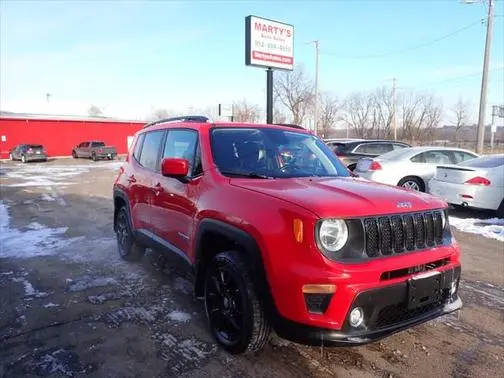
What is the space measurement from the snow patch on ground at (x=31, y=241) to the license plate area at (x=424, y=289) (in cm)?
540

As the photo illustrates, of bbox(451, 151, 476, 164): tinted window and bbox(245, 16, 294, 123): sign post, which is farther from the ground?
bbox(245, 16, 294, 123): sign post

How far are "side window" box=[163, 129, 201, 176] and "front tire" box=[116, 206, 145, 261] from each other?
1584mm

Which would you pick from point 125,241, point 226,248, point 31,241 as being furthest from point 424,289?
point 31,241

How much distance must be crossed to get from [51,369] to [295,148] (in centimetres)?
292

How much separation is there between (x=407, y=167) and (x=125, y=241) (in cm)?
743

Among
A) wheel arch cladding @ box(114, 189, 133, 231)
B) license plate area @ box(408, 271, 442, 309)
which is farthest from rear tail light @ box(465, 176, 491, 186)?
wheel arch cladding @ box(114, 189, 133, 231)

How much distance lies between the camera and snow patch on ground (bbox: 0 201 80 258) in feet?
21.7

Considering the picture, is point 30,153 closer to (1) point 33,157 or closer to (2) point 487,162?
(1) point 33,157

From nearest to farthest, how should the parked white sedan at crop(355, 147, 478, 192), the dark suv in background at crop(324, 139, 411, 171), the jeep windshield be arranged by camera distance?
the jeep windshield < the parked white sedan at crop(355, 147, 478, 192) < the dark suv in background at crop(324, 139, 411, 171)

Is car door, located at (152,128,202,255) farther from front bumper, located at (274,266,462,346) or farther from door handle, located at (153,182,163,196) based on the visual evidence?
front bumper, located at (274,266,462,346)

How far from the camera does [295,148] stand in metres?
4.52

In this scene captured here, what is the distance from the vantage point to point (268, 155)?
4238mm

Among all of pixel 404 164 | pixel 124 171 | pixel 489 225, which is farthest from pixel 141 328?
pixel 404 164

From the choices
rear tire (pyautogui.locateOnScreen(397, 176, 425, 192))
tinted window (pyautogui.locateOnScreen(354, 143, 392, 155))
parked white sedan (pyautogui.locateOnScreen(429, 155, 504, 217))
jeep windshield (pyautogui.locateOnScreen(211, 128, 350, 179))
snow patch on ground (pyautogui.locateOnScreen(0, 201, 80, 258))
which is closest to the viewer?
jeep windshield (pyautogui.locateOnScreen(211, 128, 350, 179))
